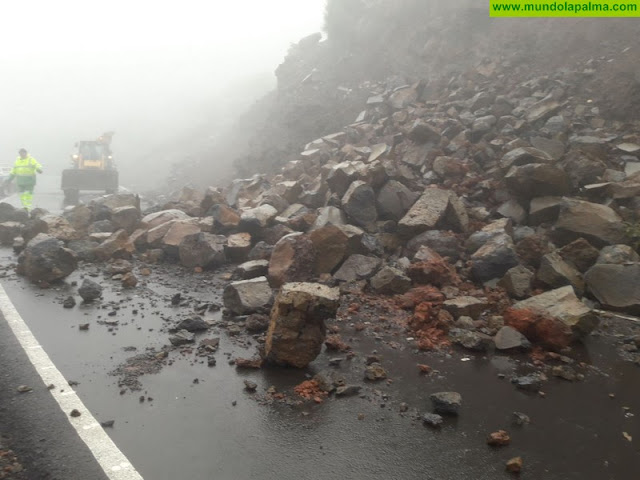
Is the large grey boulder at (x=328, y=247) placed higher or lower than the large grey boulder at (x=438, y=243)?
higher

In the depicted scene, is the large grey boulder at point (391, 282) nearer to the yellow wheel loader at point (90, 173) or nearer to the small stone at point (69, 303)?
the small stone at point (69, 303)

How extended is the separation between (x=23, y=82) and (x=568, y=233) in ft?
240

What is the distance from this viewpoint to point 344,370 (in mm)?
4645

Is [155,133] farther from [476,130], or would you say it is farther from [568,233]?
[568,233]

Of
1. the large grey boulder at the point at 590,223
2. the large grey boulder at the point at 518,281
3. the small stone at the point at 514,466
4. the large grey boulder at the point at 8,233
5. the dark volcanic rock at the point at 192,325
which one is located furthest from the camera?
the large grey boulder at the point at 8,233

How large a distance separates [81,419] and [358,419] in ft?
6.92

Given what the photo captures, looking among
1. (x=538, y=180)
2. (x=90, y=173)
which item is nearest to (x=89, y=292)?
(x=538, y=180)

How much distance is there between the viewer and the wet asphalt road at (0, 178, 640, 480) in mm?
3312

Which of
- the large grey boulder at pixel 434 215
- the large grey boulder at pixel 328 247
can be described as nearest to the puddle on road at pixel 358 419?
the large grey boulder at pixel 328 247

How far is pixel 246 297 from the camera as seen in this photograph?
586cm

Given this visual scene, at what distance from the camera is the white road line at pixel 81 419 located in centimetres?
317

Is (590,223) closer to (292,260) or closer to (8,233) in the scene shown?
(292,260)

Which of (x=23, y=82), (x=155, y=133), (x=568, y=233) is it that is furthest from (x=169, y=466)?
(x=23, y=82)

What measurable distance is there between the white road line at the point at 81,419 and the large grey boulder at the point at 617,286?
18.6 ft
